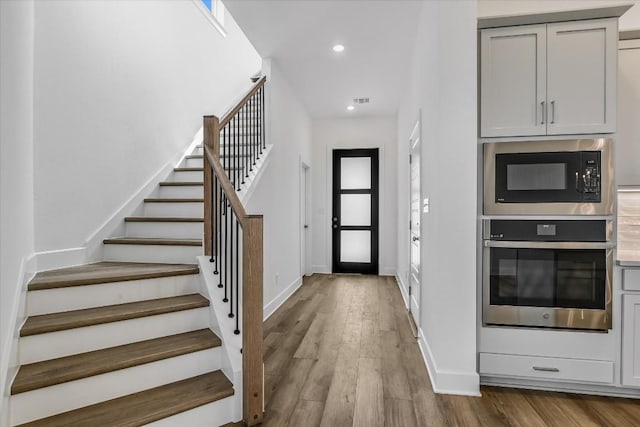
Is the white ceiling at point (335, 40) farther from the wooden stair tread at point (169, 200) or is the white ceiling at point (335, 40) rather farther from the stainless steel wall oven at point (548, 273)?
the stainless steel wall oven at point (548, 273)

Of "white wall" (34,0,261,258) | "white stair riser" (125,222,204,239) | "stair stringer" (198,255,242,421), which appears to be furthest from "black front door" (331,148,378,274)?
"stair stringer" (198,255,242,421)

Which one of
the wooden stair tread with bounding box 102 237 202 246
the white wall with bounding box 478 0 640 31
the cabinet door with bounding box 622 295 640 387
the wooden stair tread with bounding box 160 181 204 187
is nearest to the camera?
the cabinet door with bounding box 622 295 640 387

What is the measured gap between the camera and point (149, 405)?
1635mm

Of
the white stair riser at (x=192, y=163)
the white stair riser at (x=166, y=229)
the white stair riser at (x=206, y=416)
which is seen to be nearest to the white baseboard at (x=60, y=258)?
the white stair riser at (x=166, y=229)

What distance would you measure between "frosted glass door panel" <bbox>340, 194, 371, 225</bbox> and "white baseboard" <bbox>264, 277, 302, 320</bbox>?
1717mm

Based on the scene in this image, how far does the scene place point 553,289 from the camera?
2154 millimetres

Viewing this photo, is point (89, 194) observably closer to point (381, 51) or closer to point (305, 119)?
point (381, 51)

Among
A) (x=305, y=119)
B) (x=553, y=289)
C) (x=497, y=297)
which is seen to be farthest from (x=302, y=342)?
(x=305, y=119)

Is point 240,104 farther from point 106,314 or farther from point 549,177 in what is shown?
point 549,177

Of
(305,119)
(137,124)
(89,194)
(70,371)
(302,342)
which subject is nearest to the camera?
(70,371)

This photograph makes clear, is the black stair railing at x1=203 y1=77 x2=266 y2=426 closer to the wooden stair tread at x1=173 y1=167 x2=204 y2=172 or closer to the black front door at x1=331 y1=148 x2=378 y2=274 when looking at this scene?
the wooden stair tread at x1=173 y1=167 x2=204 y2=172

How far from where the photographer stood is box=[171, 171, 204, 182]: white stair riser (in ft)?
12.2

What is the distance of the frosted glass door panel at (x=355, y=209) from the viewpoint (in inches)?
243

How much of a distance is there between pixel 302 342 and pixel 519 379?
5.59 ft
